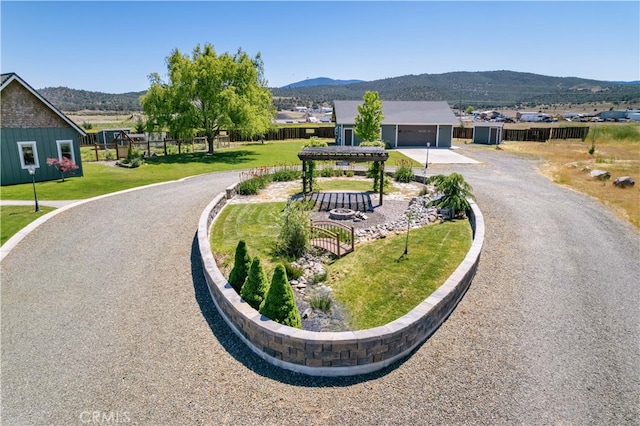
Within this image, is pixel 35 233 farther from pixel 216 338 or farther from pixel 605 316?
pixel 605 316

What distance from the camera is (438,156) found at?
A: 3628 cm

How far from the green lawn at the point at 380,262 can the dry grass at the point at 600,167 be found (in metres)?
8.12

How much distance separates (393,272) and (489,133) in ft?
141

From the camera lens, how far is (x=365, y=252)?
12164 millimetres

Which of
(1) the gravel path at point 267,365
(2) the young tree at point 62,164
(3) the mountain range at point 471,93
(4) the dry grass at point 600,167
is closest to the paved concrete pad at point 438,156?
(4) the dry grass at point 600,167

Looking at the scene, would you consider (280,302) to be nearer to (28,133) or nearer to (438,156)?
(28,133)

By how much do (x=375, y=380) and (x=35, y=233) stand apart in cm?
1297

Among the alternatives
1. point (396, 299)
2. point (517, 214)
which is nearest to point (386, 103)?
point (517, 214)

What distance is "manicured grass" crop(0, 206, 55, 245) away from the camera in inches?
539

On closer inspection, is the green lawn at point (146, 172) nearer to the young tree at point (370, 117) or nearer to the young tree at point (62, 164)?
the young tree at point (62, 164)

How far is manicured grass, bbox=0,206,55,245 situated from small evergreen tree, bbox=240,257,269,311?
9818 mm

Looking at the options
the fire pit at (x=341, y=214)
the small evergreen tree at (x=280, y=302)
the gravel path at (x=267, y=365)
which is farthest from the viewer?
the fire pit at (x=341, y=214)

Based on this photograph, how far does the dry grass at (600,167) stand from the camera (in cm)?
1798

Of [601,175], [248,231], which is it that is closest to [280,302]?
[248,231]
